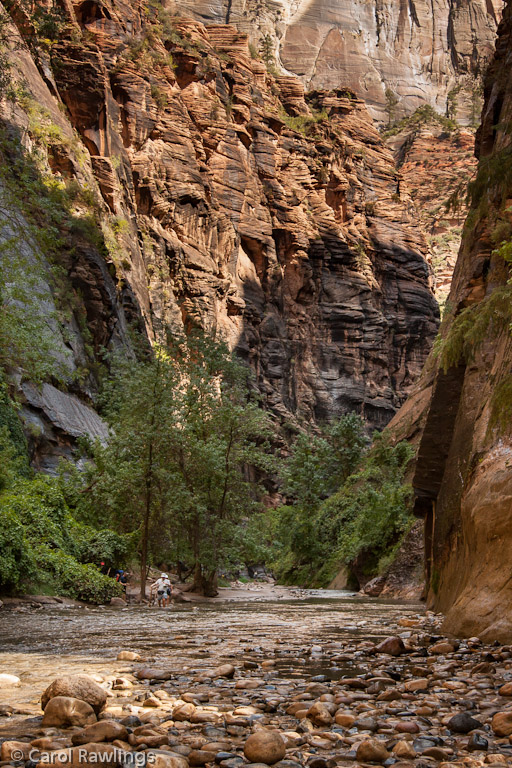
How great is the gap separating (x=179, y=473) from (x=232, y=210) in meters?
51.7

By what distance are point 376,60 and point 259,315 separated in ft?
285

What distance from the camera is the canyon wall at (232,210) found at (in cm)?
4578

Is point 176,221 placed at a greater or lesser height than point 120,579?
greater

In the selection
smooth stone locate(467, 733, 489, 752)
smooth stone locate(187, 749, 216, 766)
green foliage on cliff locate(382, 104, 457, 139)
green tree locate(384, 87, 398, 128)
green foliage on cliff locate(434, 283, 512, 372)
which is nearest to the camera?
smooth stone locate(187, 749, 216, 766)

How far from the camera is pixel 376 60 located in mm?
130125

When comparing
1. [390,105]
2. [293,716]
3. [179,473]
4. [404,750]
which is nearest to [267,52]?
[390,105]

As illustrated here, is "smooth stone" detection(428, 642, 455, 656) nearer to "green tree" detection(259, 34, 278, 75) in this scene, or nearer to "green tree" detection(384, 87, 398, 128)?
"green tree" detection(259, 34, 278, 75)

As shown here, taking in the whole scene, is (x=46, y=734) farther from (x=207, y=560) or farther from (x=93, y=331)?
(x=93, y=331)

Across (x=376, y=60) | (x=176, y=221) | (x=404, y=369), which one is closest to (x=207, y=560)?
(x=176, y=221)

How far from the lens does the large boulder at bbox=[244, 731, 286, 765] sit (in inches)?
132

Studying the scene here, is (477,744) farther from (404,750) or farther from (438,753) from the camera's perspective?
(404,750)

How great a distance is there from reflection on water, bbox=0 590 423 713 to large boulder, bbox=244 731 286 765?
1833 mm

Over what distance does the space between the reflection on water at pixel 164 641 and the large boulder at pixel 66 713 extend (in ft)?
1.75

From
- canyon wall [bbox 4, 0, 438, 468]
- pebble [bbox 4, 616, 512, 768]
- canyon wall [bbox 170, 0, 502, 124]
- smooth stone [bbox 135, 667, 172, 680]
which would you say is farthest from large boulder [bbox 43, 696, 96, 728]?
canyon wall [bbox 170, 0, 502, 124]
